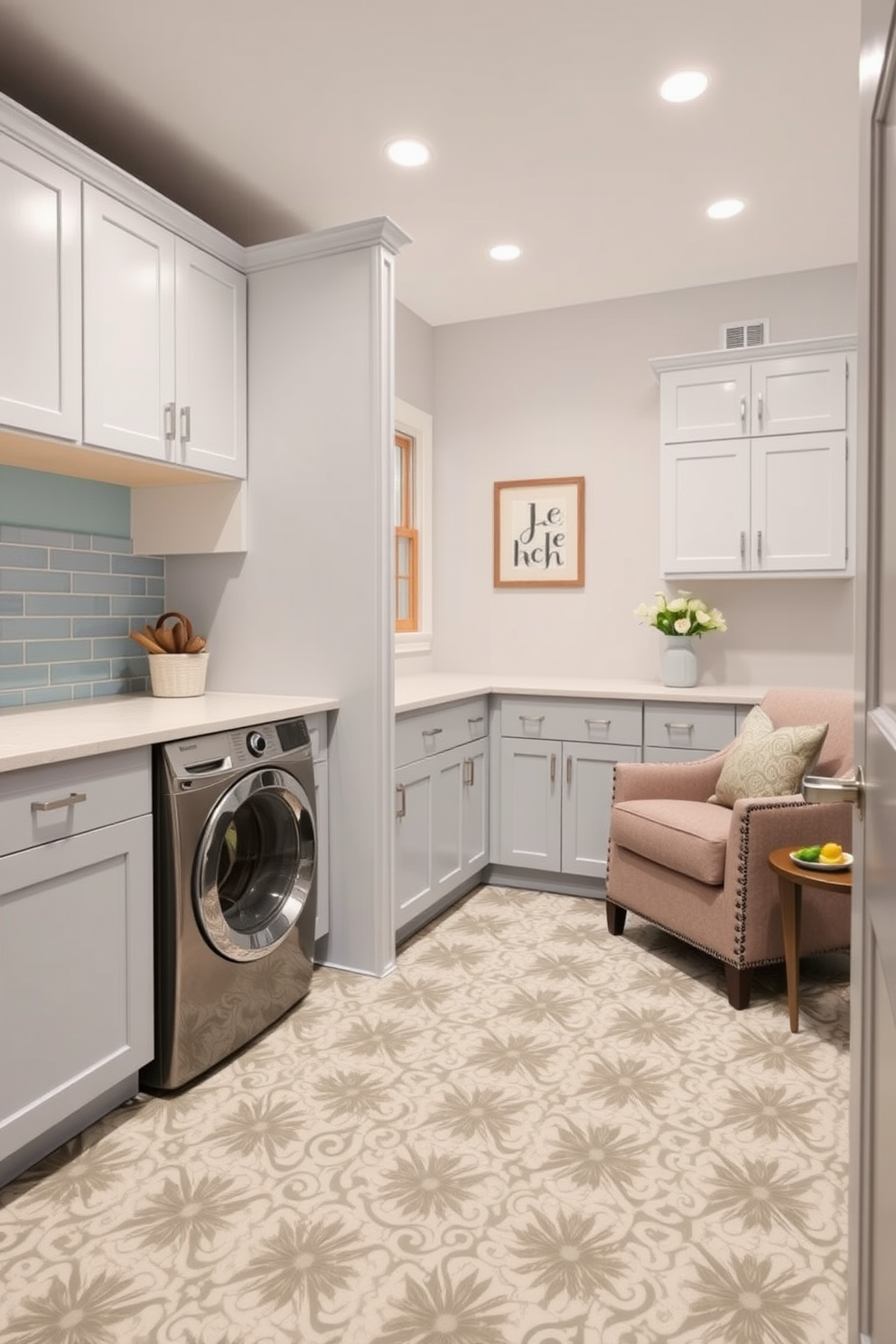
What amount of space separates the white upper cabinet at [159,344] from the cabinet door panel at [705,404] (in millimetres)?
1851

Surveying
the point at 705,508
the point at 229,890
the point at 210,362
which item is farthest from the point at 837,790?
the point at 705,508

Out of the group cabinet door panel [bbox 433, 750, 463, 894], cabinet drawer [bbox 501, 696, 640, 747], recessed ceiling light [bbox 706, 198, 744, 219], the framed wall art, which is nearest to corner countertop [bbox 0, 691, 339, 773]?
cabinet door panel [bbox 433, 750, 463, 894]

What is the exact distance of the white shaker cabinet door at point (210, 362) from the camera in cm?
264

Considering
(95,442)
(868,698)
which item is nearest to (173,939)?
(95,442)

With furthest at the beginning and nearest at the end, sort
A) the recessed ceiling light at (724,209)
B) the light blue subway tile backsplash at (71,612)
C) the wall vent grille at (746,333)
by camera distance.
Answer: the wall vent grille at (746,333) < the recessed ceiling light at (724,209) < the light blue subway tile backsplash at (71,612)

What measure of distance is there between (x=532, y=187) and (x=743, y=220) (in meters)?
0.88

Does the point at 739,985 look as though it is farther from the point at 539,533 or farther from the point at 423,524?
the point at 423,524

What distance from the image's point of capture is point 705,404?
3703mm

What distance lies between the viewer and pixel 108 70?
7.80ft

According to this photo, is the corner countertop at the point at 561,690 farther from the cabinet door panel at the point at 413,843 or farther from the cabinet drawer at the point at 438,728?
the cabinet door panel at the point at 413,843

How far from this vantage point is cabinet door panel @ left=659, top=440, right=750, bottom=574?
3.66m

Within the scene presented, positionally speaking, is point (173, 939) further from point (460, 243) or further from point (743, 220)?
point (743, 220)

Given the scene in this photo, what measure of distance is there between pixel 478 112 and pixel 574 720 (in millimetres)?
2208

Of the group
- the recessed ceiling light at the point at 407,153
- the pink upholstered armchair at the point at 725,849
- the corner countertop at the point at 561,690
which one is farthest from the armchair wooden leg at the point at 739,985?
the recessed ceiling light at the point at 407,153
